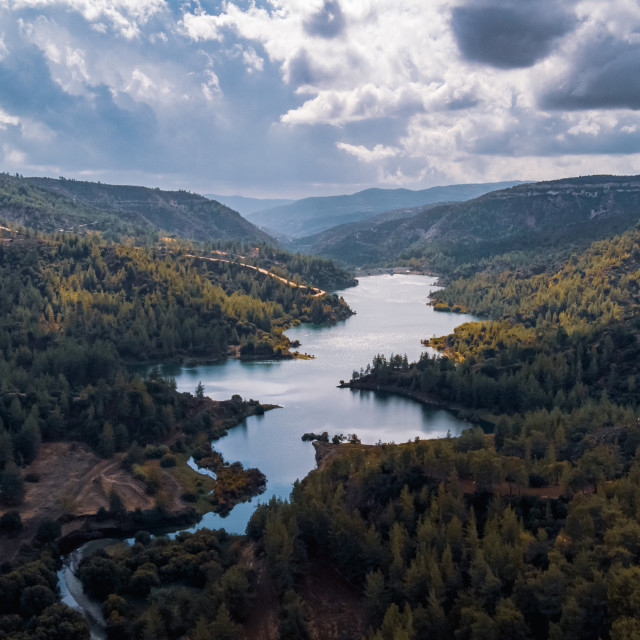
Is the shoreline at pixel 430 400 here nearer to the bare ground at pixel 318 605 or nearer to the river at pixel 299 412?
the river at pixel 299 412

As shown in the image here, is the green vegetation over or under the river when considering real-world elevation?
under

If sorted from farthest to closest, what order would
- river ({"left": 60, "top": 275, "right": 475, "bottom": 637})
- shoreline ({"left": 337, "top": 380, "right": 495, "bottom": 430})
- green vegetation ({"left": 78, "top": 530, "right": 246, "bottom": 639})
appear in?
shoreline ({"left": 337, "top": 380, "right": 495, "bottom": 430}) → river ({"left": 60, "top": 275, "right": 475, "bottom": 637}) → green vegetation ({"left": 78, "top": 530, "right": 246, "bottom": 639})

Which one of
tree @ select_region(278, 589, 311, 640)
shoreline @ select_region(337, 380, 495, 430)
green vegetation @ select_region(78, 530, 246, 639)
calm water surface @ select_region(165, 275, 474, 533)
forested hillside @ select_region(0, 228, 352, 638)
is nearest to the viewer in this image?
tree @ select_region(278, 589, 311, 640)

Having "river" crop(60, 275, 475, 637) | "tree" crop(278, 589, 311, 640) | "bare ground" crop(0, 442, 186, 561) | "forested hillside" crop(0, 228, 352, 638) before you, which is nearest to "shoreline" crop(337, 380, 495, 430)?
"river" crop(60, 275, 475, 637)

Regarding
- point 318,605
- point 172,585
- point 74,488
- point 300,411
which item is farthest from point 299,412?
point 318,605

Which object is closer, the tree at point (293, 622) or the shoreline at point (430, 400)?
the tree at point (293, 622)

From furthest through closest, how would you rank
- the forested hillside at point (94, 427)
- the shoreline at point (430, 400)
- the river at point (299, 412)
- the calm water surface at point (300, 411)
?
1. the shoreline at point (430, 400)
2. the calm water surface at point (300, 411)
3. the river at point (299, 412)
4. the forested hillside at point (94, 427)

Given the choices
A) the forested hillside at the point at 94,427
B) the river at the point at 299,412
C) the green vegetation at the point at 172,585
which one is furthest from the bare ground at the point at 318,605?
the river at the point at 299,412

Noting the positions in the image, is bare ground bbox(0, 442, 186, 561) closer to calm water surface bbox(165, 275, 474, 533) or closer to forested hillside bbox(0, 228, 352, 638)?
forested hillside bbox(0, 228, 352, 638)

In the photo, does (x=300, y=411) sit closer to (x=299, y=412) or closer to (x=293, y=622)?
(x=299, y=412)

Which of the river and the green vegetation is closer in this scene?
the green vegetation
